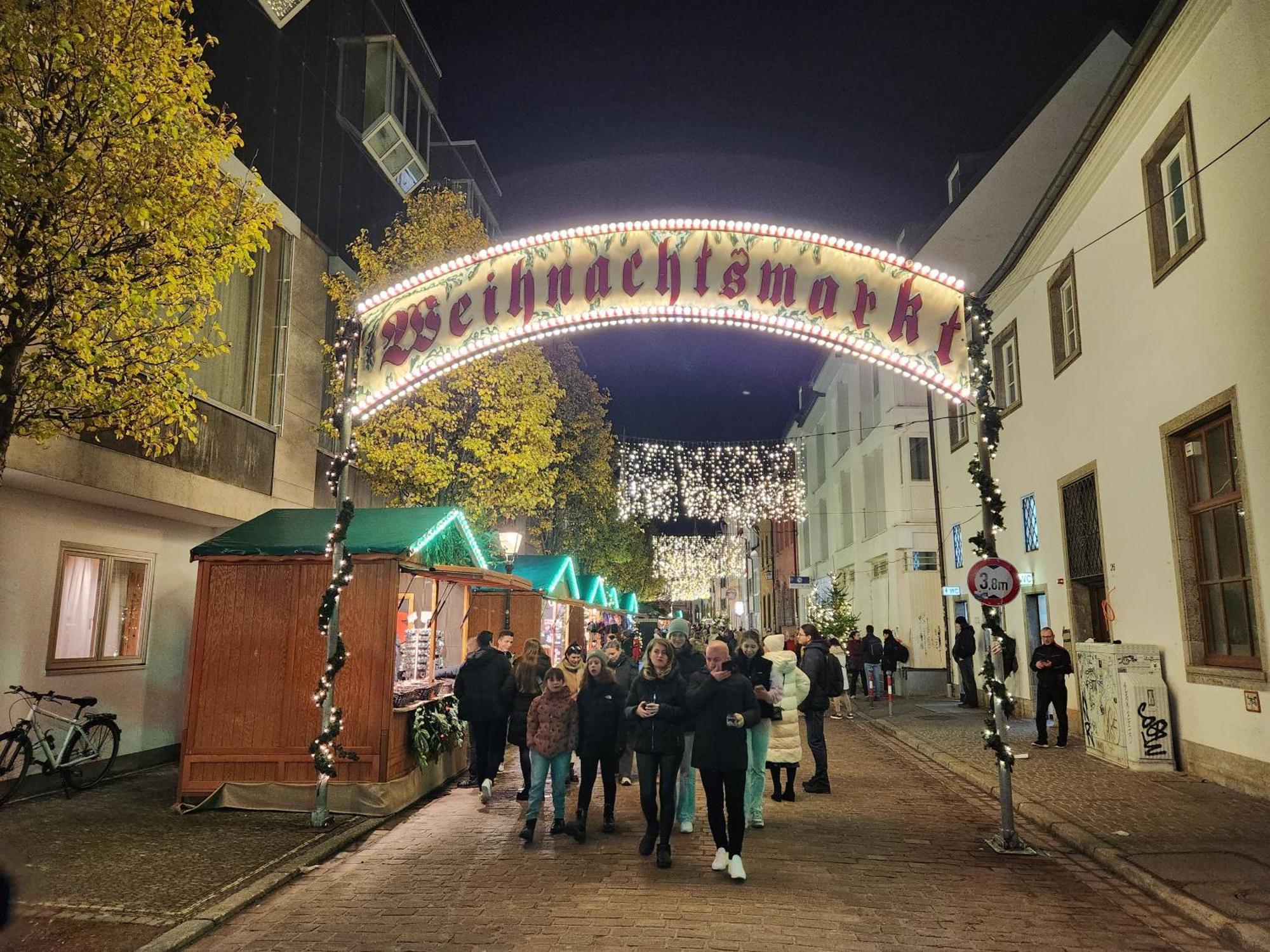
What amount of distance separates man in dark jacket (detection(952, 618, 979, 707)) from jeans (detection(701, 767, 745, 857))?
13998 mm

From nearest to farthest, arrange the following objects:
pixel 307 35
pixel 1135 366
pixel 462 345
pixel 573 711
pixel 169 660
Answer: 1. pixel 573 711
2. pixel 462 345
3. pixel 1135 366
4. pixel 169 660
5. pixel 307 35

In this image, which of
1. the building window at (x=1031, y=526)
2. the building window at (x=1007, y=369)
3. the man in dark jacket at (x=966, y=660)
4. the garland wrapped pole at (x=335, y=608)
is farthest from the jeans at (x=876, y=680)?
the garland wrapped pole at (x=335, y=608)

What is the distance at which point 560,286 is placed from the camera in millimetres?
9852

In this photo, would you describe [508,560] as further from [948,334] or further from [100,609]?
[948,334]

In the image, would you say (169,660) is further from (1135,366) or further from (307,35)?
(1135,366)

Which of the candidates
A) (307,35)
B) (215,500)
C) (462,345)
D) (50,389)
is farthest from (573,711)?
(307,35)

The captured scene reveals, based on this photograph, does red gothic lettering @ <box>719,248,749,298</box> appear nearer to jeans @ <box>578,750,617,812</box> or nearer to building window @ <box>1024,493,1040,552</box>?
jeans @ <box>578,750,617,812</box>

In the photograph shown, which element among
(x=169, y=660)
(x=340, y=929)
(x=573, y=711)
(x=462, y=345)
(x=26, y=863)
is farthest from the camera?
(x=169, y=660)

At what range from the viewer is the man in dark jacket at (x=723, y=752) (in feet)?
22.3

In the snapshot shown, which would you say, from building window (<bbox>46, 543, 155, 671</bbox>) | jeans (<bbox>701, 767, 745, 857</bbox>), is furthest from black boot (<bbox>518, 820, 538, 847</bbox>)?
building window (<bbox>46, 543, 155, 671</bbox>)

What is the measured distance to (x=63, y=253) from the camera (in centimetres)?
659

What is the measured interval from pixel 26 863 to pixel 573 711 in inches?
178

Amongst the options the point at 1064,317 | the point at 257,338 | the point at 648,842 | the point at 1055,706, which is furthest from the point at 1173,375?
the point at 257,338

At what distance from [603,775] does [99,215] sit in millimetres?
6401
